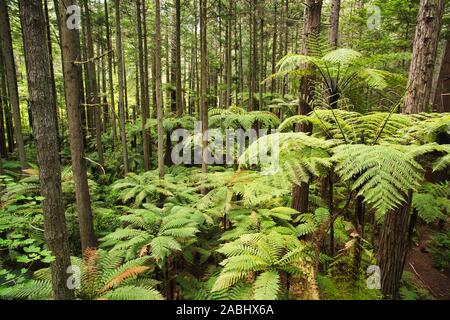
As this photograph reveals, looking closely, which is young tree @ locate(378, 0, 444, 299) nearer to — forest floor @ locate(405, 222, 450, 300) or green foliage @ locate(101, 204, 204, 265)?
green foliage @ locate(101, 204, 204, 265)

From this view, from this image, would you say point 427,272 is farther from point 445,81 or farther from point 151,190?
point 151,190

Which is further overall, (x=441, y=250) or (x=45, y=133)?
(x=441, y=250)

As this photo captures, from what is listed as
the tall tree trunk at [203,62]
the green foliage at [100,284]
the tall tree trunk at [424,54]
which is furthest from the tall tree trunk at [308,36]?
the tall tree trunk at [203,62]

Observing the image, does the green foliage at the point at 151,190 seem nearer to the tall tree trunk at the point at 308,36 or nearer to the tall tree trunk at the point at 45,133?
the tall tree trunk at the point at 308,36

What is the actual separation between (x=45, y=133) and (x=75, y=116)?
10.2 feet

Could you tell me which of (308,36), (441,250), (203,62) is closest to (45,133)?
(308,36)

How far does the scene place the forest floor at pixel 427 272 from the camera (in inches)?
233

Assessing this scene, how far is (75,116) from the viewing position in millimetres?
5242

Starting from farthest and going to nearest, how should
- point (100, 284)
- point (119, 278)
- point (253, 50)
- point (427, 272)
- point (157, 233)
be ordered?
point (253, 50) → point (427, 272) → point (157, 233) → point (100, 284) → point (119, 278)

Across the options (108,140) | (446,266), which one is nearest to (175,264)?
(446,266)

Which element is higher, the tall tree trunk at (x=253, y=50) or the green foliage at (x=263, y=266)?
the tall tree trunk at (x=253, y=50)

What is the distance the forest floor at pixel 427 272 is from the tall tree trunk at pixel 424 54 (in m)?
4.29

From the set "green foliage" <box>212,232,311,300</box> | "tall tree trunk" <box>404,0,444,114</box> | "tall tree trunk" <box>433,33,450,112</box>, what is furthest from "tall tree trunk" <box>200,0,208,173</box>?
"tall tree trunk" <box>433,33,450,112</box>
